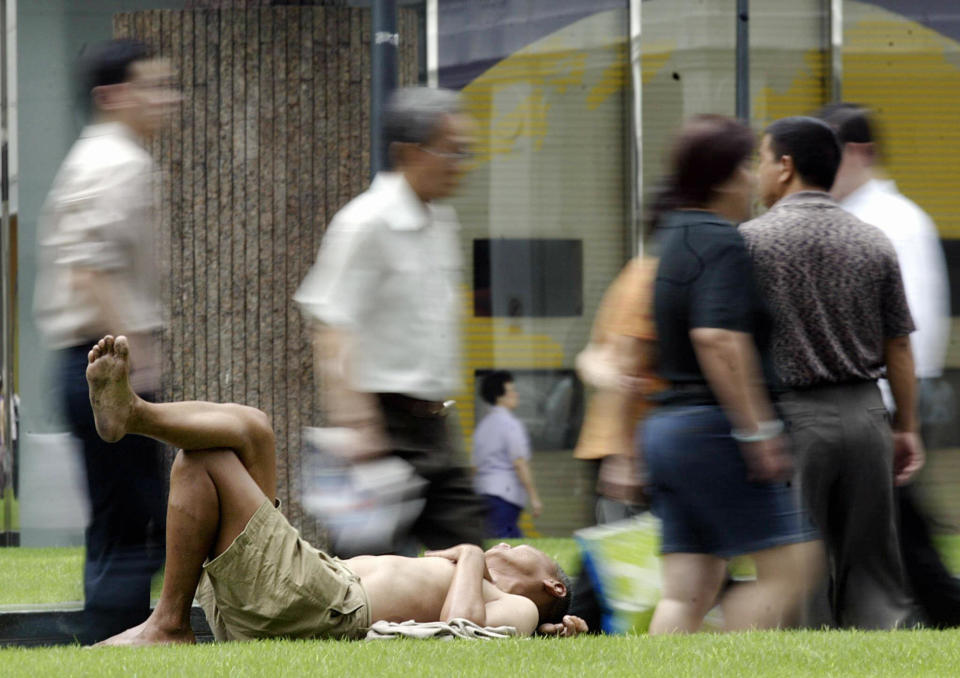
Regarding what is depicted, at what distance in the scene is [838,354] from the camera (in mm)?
5023

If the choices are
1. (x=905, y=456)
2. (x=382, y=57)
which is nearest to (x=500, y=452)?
(x=382, y=57)

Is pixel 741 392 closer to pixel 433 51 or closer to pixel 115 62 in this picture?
pixel 115 62

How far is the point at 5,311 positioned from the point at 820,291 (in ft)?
26.2

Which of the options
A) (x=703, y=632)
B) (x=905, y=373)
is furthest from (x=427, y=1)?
(x=703, y=632)

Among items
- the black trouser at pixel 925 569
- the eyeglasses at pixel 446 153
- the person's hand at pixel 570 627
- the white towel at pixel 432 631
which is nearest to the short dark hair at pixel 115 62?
the eyeglasses at pixel 446 153

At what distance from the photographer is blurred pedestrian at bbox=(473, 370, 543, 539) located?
11.8 meters

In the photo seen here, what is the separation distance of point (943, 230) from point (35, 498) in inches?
275

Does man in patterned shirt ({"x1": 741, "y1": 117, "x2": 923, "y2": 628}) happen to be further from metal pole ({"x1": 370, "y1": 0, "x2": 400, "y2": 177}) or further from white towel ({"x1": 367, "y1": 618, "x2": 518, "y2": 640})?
metal pole ({"x1": 370, "y1": 0, "x2": 400, "y2": 177})

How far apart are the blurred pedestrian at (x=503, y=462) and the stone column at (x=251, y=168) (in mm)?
2684

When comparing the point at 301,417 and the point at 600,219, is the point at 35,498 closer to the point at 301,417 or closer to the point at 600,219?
the point at 301,417

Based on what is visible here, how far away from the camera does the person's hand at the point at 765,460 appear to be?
432cm

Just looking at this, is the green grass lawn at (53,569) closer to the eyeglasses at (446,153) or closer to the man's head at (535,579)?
the man's head at (535,579)

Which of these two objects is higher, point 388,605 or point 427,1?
point 427,1

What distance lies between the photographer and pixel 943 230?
12.5 m
